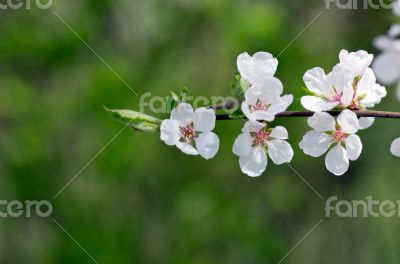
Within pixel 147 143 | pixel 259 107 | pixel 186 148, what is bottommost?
pixel 147 143

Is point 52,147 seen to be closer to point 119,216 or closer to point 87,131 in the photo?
point 87,131

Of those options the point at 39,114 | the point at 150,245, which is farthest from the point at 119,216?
the point at 39,114

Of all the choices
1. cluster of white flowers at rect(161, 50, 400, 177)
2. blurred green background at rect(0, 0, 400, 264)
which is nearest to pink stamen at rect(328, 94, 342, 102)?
cluster of white flowers at rect(161, 50, 400, 177)

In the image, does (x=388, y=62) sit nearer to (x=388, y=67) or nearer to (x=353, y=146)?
(x=388, y=67)

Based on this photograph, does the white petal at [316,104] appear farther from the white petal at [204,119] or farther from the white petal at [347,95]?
the white petal at [204,119]

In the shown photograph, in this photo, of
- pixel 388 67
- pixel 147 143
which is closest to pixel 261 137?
pixel 388 67
